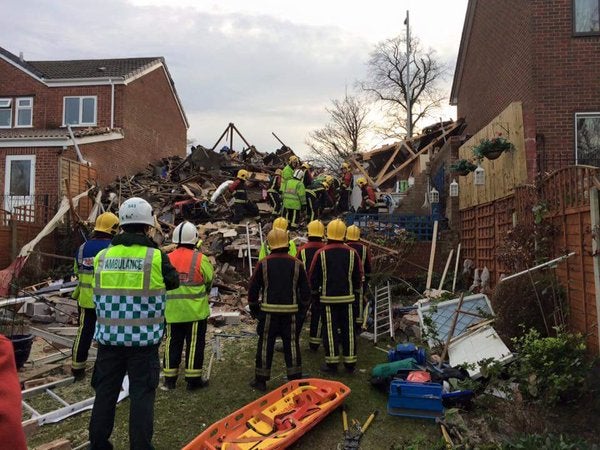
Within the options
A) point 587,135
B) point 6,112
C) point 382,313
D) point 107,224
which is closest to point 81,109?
point 6,112

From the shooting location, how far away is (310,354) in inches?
296

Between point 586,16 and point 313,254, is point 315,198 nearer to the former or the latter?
point 313,254

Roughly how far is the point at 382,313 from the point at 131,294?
6.30 metres

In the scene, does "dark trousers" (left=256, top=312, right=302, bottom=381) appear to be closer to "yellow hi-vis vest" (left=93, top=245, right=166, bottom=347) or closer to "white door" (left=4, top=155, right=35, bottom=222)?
"yellow hi-vis vest" (left=93, top=245, right=166, bottom=347)

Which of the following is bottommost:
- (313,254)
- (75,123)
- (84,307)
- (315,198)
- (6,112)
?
(84,307)

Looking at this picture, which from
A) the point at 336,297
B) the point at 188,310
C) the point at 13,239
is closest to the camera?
the point at 188,310

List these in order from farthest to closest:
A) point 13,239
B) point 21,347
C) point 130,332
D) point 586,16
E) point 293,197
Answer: point 293,197
point 13,239
point 586,16
point 21,347
point 130,332

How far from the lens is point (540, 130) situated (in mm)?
10320

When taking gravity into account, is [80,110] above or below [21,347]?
above

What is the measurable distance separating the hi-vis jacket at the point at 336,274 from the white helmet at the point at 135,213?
9.57ft

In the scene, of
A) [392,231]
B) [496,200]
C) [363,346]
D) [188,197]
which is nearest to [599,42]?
[496,200]

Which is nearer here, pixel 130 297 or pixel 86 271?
pixel 130 297

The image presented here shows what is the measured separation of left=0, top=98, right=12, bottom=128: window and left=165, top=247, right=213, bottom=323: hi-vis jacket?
2032 centimetres

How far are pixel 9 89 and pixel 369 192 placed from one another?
57.6 feet
